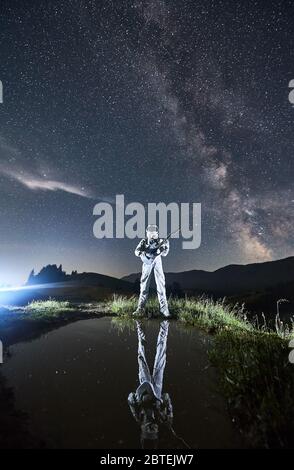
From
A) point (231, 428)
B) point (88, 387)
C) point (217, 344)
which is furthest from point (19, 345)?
point (231, 428)

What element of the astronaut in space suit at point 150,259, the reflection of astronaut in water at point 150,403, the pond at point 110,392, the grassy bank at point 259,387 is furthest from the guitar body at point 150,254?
the reflection of astronaut in water at point 150,403

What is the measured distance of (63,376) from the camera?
4.14 m

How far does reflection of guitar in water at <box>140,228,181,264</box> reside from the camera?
11.2 m

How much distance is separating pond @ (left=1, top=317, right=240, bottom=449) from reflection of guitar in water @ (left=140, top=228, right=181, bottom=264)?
4.84 m

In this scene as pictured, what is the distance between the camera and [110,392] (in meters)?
3.64

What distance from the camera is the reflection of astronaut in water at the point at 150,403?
9.22 ft

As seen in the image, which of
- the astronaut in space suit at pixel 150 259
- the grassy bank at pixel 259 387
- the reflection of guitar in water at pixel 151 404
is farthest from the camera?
the astronaut in space suit at pixel 150 259

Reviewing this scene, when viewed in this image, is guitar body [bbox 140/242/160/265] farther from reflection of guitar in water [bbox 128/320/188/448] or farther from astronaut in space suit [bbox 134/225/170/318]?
reflection of guitar in water [bbox 128/320/188/448]

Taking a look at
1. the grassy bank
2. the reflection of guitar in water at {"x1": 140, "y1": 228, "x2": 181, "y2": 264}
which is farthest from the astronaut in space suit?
the grassy bank

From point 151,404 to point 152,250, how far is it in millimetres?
8073

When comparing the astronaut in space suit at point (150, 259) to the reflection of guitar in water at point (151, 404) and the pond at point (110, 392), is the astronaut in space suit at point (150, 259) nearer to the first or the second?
the pond at point (110, 392)

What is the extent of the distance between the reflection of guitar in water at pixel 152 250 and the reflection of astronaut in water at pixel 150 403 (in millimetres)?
6360

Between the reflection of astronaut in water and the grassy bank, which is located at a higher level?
the grassy bank

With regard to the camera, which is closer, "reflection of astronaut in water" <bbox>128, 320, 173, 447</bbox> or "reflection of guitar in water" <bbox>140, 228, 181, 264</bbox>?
"reflection of astronaut in water" <bbox>128, 320, 173, 447</bbox>
